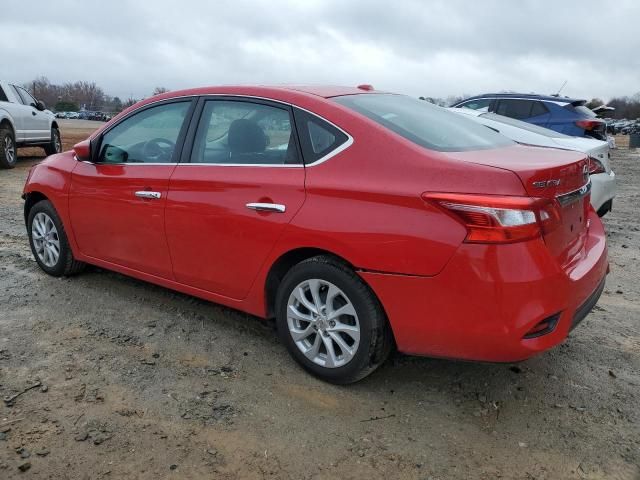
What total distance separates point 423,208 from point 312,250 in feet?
2.34

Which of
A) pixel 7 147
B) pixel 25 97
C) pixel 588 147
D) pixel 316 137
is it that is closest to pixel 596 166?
pixel 588 147

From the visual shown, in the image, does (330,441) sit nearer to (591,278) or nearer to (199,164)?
(591,278)

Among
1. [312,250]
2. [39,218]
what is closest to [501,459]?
[312,250]

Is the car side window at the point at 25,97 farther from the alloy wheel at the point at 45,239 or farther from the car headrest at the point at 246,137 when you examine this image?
the car headrest at the point at 246,137

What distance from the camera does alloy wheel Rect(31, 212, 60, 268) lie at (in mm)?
4711

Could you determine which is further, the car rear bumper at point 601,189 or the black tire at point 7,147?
the black tire at point 7,147

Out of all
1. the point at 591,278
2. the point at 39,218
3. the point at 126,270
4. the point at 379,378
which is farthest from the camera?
the point at 39,218

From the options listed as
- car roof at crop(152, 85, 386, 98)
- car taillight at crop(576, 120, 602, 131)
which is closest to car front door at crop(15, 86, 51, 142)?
car roof at crop(152, 85, 386, 98)

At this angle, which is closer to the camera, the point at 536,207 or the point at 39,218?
the point at 536,207

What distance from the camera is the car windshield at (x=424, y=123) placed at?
299cm

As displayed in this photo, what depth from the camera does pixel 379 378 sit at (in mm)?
3191

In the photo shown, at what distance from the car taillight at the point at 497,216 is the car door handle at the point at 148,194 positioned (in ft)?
6.54

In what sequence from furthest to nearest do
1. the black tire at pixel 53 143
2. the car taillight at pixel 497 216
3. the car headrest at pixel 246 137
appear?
the black tire at pixel 53 143, the car headrest at pixel 246 137, the car taillight at pixel 497 216

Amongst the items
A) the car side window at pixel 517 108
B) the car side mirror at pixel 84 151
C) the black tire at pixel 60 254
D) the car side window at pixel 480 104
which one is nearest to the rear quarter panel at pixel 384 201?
the car side mirror at pixel 84 151
